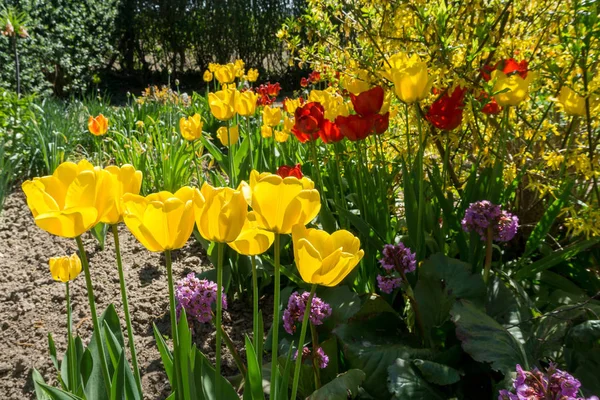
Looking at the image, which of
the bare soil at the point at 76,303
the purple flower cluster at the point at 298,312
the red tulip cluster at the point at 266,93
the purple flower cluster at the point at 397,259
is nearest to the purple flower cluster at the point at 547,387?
the purple flower cluster at the point at 298,312

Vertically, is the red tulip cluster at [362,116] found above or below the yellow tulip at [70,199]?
above

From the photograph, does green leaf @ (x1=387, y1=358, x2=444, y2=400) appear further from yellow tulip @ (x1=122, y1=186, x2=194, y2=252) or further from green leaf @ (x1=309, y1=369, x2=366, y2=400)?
yellow tulip @ (x1=122, y1=186, x2=194, y2=252)

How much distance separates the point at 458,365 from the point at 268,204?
88 centimetres

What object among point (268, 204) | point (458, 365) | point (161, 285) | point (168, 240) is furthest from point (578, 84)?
point (161, 285)

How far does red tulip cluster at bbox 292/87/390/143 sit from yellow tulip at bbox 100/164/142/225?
0.95 metres

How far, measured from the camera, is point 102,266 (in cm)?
286

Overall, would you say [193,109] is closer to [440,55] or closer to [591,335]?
[440,55]

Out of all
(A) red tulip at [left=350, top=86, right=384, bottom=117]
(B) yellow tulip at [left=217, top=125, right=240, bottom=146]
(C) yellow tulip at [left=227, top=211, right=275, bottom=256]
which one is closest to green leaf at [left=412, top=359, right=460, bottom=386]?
(C) yellow tulip at [left=227, top=211, right=275, bottom=256]

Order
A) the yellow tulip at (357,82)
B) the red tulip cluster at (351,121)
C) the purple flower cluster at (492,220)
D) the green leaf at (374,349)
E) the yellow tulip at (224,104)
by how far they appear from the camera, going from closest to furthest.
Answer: the green leaf at (374,349), the purple flower cluster at (492,220), the red tulip cluster at (351,121), the yellow tulip at (357,82), the yellow tulip at (224,104)

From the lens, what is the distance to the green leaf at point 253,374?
3.31ft

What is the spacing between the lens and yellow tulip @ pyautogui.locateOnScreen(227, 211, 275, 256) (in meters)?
0.96

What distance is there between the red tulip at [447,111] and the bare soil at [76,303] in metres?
1.08

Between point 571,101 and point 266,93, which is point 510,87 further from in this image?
point 266,93

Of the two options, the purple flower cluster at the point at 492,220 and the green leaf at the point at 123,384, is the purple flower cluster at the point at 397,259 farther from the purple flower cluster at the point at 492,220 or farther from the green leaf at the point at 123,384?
the green leaf at the point at 123,384
